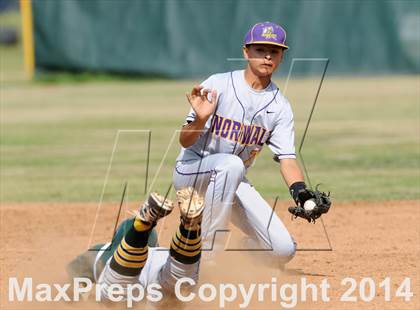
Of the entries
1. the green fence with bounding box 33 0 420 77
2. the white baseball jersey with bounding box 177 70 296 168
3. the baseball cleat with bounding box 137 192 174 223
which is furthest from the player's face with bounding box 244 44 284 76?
the green fence with bounding box 33 0 420 77

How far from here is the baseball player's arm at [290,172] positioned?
17.4ft

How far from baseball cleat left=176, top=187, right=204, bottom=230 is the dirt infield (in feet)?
2.37

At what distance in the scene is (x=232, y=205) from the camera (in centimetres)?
552

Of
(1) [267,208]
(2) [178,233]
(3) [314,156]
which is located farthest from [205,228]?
(3) [314,156]

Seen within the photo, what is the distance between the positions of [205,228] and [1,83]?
18.6 metres

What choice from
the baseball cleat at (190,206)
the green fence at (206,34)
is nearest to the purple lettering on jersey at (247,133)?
the baseball cleat at (190,206)

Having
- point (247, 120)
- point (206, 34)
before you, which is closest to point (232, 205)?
point (247, 120)

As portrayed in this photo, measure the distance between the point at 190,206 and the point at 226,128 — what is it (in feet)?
4.36

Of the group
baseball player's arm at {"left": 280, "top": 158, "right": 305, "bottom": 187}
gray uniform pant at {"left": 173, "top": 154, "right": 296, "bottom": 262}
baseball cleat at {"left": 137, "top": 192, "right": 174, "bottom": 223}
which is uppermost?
baseball cleat at {"left": 137, "top": 192, "right": 174, "bottom": 223}

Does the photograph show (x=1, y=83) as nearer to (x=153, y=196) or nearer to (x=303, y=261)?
(x=303, y=261)

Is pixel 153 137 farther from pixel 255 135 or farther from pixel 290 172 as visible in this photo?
pixel 290 172

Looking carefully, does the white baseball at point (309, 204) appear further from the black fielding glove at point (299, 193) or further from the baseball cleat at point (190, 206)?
the baseball cleat at point (190, 206)

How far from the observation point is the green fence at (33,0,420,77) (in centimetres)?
2050

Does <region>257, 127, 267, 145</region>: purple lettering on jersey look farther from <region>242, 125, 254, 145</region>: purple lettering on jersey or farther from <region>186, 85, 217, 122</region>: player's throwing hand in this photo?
<region>186, 85, 217, 122</region>: player's throwing hand
